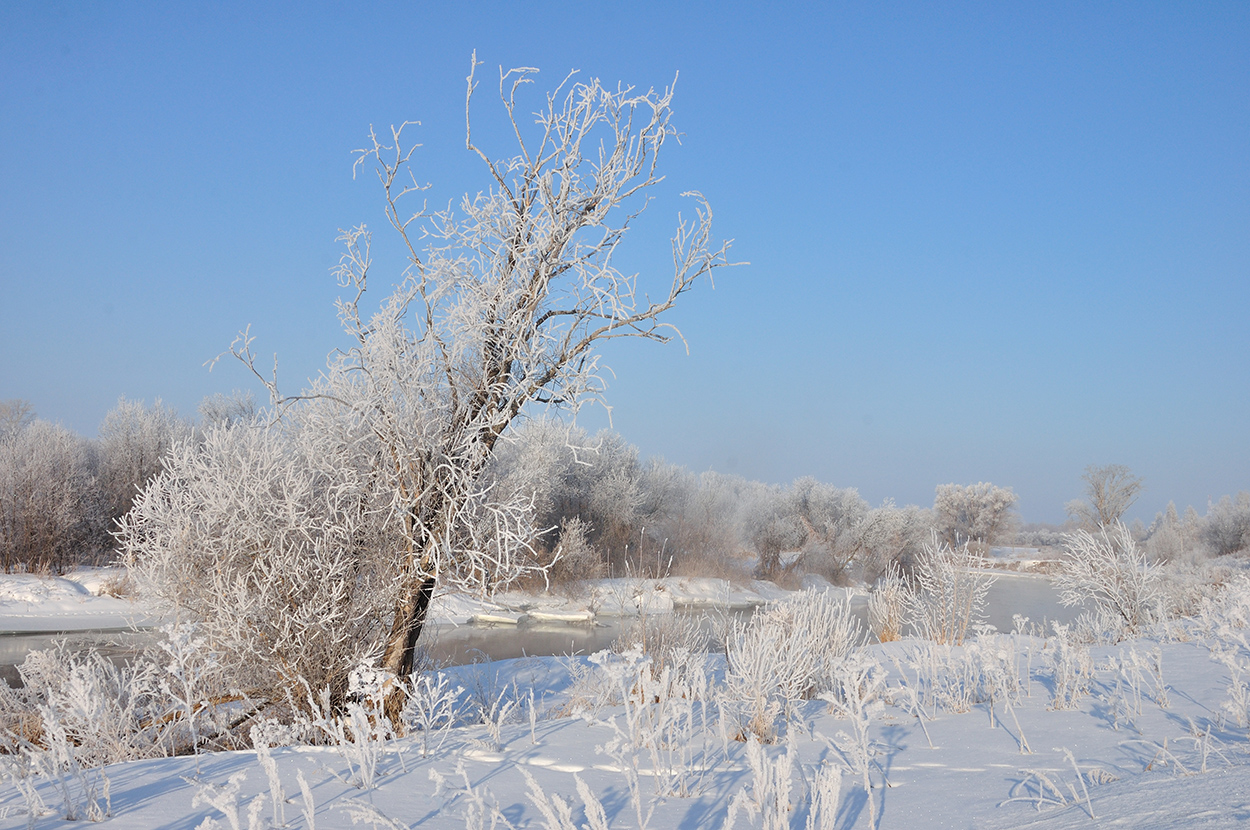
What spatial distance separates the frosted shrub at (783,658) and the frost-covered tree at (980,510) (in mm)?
47207

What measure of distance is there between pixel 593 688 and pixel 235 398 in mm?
24974

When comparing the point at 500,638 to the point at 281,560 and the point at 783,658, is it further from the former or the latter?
the point at 783,658

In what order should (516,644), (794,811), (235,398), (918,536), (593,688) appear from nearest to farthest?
(794,811)
(593,688)
(516,644)
(235,398)
(918,536)

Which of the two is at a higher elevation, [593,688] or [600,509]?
[600,509]

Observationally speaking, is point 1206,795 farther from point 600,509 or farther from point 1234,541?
point 1234,541

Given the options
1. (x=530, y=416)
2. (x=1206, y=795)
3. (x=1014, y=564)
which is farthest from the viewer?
(x=1014, y=564)

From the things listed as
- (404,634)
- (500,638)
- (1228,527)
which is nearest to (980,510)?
(1228,527)

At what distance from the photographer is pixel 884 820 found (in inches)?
96.0

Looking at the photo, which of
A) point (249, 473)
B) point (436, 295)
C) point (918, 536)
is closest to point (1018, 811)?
point (436, 295)

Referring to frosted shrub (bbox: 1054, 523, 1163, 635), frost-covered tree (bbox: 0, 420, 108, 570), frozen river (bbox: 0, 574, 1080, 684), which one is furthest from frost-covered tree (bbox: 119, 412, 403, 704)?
frost-covered tree (bbox: 0, 420, 108, 570)

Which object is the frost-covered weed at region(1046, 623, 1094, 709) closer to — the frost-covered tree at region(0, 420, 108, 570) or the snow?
the snow

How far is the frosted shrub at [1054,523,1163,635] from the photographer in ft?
30.2

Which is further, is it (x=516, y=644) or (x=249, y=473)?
(x=516, y=644)

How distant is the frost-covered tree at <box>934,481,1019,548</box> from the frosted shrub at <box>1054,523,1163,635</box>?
4182 centimetres
